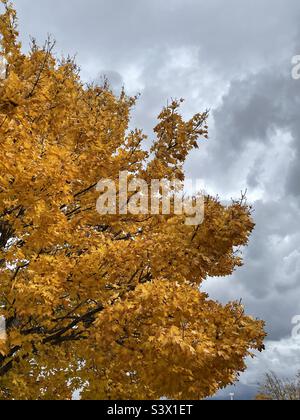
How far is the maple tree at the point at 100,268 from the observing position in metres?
6.71

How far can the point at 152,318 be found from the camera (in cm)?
666

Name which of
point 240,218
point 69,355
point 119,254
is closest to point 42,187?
point 119,254

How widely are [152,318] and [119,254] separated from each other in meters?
1.43

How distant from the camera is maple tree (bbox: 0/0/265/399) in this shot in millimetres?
6707

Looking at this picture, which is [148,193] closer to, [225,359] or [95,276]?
[95,276]

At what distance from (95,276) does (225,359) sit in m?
2.50

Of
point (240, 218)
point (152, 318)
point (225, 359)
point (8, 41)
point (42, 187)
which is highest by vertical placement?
point (8, 41)

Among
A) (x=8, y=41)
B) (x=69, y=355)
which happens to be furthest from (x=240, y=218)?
(x=8, y=41)

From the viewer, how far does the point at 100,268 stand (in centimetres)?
782

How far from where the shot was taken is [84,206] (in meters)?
9.96

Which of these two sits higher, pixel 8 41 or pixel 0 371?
Result: pixel 8 41
